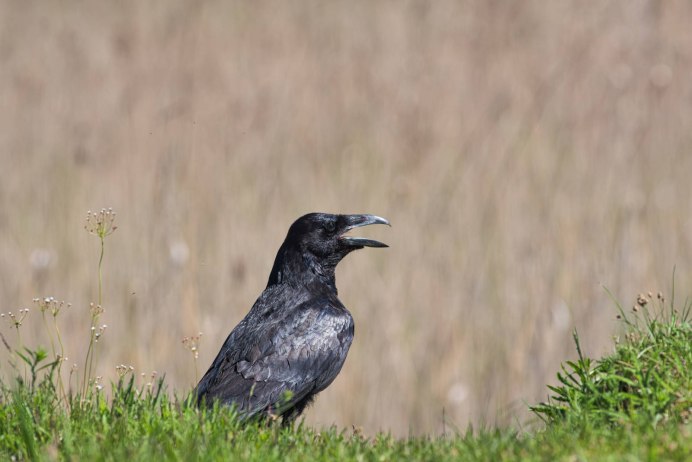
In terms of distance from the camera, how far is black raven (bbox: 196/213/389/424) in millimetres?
4965

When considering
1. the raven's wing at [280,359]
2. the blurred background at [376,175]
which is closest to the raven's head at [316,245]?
the raven's wing at [280,359]

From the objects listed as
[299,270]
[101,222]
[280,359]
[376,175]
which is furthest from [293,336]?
[376,175]

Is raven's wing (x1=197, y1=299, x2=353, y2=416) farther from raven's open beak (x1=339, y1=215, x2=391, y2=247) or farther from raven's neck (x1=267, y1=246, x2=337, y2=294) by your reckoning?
raven's open beak (x1=339, y1=215, x2=391, y2=247)

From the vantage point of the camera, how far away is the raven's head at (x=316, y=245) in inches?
219

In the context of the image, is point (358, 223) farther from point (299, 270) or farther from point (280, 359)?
point (280, 359)

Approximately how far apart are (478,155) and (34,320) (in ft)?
11.7

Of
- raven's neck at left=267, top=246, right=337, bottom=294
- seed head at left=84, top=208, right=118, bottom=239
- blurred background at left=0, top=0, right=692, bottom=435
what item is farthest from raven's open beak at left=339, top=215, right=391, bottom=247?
blurred background at left=0, top=0, right=692, bottom=435

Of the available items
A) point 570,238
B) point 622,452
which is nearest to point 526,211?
point 570,238

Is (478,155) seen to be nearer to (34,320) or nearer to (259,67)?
(259,67)

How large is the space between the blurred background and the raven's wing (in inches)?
81.5

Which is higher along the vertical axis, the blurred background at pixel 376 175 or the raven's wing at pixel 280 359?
the blurred background at pixel 376 175

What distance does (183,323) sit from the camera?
24.6 ft

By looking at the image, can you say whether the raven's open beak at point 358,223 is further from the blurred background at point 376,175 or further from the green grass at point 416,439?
the blurred background at point 376,175

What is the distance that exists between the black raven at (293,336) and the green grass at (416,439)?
0.63 m
